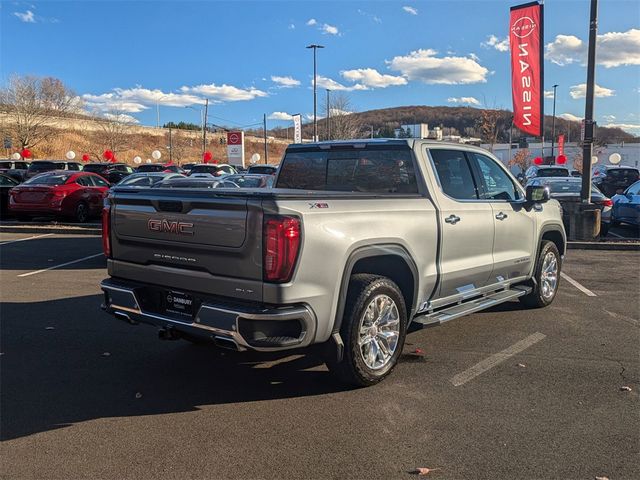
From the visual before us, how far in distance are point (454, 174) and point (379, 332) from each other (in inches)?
76.7

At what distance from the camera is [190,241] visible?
399 cm

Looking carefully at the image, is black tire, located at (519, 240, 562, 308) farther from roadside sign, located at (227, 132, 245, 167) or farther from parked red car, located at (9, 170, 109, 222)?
roadside sign, located at (227, 132, 245, 167)

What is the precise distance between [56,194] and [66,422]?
43.0 ft

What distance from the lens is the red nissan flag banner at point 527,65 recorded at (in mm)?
13570

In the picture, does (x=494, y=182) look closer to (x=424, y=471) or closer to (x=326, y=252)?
(x=326, y=252)

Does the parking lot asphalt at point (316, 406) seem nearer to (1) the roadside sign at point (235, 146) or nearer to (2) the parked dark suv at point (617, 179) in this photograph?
(2) the parked dark suv at point (617, 179)

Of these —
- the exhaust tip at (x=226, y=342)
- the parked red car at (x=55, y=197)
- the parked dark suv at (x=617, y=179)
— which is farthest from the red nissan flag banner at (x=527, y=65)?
the parked dark suv at (x=617, y=179)

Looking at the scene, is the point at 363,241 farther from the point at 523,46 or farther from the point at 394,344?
the point at 523,46

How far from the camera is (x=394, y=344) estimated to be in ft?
15.1

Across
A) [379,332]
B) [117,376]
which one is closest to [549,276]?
[379,332]

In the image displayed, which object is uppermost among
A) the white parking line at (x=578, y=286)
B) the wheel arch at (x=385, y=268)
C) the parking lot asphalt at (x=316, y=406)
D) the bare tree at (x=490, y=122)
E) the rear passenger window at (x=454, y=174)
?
the bare tree at (x=490, y=122)

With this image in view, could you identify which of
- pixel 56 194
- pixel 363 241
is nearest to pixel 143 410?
pixel 363 241

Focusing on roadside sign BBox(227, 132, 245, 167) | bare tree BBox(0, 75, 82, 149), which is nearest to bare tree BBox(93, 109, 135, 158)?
bare tree BBox(0, 75, 82, 149)

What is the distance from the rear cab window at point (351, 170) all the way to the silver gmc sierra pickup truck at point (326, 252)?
0.01m
